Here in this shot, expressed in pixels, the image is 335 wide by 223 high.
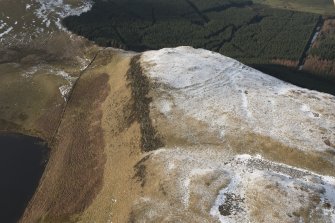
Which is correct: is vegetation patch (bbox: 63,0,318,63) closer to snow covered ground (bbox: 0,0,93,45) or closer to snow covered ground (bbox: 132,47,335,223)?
snow covered ground (bbox: 0,0,93,45)

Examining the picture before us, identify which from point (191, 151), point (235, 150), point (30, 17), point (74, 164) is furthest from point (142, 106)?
point (30, 17)

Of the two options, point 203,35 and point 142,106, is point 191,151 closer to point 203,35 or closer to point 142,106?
point 142,106

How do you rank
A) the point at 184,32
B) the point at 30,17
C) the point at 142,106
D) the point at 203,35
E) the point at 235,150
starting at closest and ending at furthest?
1. the point at 235,150
2. the point at 142,106
3. the point at 30,17
4. the point at 203,35
5. the point at 184,32

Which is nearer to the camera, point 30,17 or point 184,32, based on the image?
point 30,17

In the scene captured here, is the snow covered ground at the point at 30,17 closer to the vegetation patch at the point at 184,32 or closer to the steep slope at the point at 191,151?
the vegetation patch at the point at 184,32

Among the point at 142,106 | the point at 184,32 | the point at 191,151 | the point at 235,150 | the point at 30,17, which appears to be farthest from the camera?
the point at 184,32

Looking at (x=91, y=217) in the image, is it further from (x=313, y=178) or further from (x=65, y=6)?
(x=65, y=6)

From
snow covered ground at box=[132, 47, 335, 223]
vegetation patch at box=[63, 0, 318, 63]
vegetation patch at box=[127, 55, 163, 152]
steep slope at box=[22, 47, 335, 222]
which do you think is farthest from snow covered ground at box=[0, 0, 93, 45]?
snow covered ground at box=[132, 47, 335, 223]

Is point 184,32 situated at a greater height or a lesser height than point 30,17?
lesser

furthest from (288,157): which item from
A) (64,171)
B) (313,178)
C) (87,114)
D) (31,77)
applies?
(31,77)

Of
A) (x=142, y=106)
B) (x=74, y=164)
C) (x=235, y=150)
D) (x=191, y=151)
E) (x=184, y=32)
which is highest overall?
(x=235, y=150)

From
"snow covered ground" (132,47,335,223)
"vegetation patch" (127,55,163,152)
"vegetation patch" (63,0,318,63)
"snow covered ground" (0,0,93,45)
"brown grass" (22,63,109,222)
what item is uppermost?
"snow covered ground" (132,47,335,223)

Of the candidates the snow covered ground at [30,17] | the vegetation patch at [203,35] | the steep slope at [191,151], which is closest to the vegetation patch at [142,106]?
the steep slope at [191,151]
